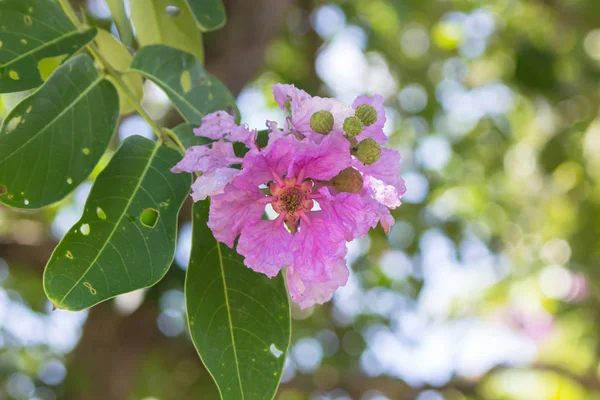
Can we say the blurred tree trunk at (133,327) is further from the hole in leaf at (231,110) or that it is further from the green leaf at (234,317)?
the green leaf at (234,317)

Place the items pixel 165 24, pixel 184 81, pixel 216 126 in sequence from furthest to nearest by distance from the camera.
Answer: pixel 165 24 < pixel 184 81 < pixel 216 126

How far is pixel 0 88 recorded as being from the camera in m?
0.98

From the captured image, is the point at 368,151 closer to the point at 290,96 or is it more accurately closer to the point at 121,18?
the point at 290,96

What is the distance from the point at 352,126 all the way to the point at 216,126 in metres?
0.21

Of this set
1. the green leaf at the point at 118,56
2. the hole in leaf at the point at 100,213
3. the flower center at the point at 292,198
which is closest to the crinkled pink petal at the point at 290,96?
the flower center at the point at 292,198

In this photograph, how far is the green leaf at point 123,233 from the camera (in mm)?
908

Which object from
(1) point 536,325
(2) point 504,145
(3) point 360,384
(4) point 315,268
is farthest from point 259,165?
(1) point 536,325

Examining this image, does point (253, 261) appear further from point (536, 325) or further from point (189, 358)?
point (536, 325)

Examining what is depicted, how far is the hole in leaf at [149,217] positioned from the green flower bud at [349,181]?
294 millimetres

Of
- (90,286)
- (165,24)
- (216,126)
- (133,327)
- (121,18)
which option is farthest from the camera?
(133,327)

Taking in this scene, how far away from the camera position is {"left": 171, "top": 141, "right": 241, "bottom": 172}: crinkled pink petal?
975 millimetres

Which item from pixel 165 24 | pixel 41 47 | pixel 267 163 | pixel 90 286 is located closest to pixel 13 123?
pixel 41 47

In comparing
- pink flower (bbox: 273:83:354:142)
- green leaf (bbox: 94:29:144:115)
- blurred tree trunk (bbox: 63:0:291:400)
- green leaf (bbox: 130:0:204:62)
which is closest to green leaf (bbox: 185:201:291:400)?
pink flower (bbox: 273:83:354:142)

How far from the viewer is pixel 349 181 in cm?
100
